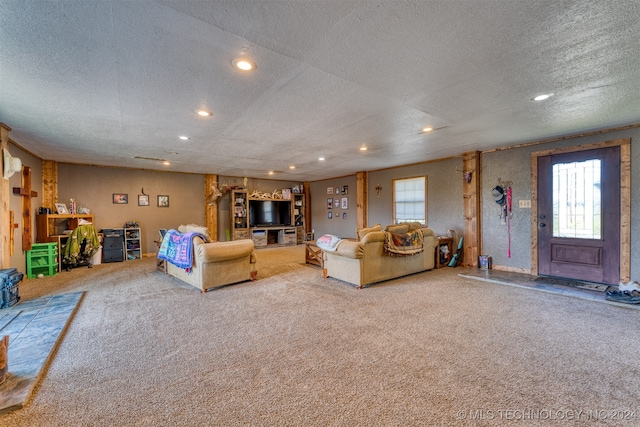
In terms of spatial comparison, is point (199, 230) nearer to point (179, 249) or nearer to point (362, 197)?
point (179, 249)

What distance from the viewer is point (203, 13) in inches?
63.1

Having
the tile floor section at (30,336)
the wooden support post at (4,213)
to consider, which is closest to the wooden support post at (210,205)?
the tile floor section at (30,336)

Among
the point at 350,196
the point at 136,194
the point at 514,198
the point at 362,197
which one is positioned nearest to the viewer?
the point at 514,198

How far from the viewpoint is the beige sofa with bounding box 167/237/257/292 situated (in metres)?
4.09

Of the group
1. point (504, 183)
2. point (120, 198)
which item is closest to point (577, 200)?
point (504, 183)

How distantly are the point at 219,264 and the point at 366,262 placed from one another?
2.28m

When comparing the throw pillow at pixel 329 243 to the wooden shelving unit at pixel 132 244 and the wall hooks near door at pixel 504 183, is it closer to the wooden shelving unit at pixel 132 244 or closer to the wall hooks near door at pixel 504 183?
the wall hooks near door at pixel 504 183

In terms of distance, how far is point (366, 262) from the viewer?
431 centimetres

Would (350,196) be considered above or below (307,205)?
above

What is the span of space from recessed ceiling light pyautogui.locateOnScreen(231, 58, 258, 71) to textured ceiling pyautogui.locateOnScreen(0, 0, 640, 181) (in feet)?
0.23

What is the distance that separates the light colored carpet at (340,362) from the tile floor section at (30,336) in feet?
0.34

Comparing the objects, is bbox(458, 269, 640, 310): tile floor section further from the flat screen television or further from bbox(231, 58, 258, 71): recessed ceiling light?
the flat screen television

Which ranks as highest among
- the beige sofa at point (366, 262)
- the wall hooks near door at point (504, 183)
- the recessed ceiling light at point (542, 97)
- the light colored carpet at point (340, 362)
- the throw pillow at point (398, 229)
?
the recessed ceiling light at point (542, 97)

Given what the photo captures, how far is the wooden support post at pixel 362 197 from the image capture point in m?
8.29
